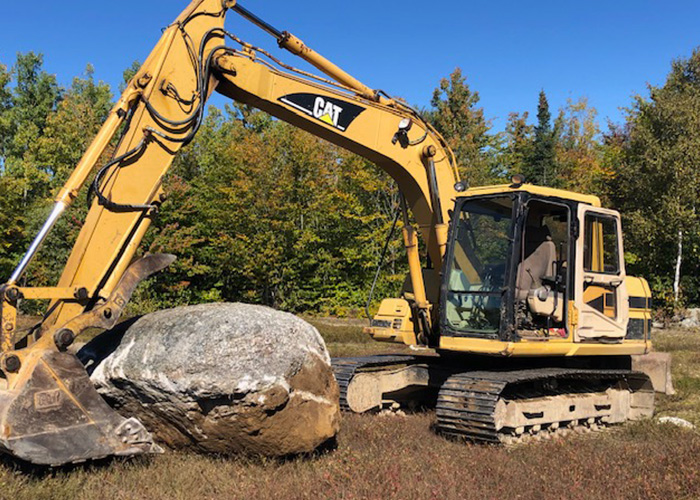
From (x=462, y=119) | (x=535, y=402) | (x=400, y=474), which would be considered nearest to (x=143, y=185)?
(x=400, y=474)

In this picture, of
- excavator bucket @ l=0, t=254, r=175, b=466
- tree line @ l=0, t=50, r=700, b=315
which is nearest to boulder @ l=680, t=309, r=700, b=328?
tree line @ l=0, t=50, r=700, b=315

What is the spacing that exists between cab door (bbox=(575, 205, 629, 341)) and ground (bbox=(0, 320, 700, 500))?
1625 mm

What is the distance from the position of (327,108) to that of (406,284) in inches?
107

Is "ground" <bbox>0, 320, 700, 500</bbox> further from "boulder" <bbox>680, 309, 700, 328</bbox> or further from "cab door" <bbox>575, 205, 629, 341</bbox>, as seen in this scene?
"boulder" <bbox>680, 309, 700, 328</bbox>

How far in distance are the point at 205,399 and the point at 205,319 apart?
0.74 m

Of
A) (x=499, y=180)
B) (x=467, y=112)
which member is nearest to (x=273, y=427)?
(x=499, y=180)

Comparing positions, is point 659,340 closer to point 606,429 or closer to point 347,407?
point 606,429

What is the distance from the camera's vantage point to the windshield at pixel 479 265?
7809 millimetres

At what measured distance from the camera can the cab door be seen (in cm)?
821

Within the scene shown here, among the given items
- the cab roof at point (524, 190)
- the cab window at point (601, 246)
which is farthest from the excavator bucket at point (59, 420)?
the cab window at point (601, 246)

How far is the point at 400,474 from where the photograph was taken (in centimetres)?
566

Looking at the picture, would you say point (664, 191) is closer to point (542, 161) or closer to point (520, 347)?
point (542, 161)

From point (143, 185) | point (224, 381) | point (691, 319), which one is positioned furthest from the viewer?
point (691, 319)

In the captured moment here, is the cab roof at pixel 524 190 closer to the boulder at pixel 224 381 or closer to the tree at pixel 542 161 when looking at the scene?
the boulder at pixel 224 381
